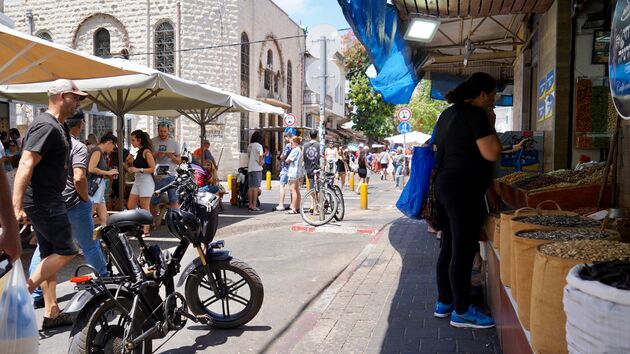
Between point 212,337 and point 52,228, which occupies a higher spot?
point 52,228

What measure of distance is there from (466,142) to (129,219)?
2.52 meters

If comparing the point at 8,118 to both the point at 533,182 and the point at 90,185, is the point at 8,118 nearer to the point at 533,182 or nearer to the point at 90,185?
the point at 90,185

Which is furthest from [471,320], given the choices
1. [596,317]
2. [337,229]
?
[337,229]

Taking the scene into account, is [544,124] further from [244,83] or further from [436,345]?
[244,83]

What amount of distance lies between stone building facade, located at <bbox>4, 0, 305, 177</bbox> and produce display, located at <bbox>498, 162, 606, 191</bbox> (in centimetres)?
1902

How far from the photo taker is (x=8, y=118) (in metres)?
14.6

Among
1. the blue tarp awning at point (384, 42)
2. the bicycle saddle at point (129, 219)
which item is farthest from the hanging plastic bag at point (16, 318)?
the blue tarp awning at point (384, 42)

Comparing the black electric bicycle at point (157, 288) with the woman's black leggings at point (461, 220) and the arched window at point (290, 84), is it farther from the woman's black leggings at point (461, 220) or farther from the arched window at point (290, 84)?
the arched window at point (290, 84)

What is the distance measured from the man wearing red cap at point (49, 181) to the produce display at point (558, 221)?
3.26 metres

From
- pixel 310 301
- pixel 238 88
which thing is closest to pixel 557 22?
pixel 310 301

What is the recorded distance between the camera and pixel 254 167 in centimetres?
1283

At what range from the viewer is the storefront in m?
2.52

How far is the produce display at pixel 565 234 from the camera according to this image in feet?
8.26

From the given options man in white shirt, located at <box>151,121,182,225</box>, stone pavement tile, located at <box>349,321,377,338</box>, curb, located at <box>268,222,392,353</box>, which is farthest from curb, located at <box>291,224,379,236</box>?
stone pavement tile, located at <box>349,321,377,338</box>
